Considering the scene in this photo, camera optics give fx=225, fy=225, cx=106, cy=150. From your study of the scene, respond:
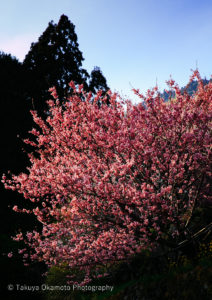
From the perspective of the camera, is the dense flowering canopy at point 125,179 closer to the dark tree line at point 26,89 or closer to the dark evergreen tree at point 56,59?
the dark tree line at point 26,89

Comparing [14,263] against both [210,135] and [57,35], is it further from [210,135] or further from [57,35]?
[57,35]

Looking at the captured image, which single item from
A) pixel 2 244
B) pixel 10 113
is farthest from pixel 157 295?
pixel 10 113

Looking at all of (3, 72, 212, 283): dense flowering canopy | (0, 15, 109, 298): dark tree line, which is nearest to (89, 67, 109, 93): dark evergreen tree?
(0, 15, 109, 298): dark tree line

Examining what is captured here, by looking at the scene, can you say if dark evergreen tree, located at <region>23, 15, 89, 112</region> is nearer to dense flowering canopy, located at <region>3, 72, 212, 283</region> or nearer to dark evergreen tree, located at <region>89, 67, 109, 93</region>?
dark evergreen tree, located at <region>89, 67, 109, 93</region>

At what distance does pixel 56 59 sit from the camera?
78.1ft

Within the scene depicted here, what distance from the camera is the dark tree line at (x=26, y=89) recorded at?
44.4ft

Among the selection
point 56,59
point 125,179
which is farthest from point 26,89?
point 125,179

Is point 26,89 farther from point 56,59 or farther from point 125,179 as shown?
point 125,179

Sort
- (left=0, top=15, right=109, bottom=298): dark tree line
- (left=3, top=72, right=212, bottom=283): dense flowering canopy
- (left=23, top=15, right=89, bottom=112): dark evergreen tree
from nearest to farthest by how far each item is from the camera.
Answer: (left=3, top=72, right=212, bottom=283): dense flowering canopy, (left=0, top=15, right=109, bottom=298): dark tree line, (left=23, top=15, right=89, bottom=112): dark evergreen tree

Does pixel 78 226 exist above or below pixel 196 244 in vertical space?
above

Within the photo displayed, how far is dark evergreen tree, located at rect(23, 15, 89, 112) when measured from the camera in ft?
74.5

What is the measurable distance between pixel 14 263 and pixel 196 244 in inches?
250

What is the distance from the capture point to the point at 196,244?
21.5ft

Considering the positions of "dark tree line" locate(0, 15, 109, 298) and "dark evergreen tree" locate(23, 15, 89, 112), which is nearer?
"dark tree line" locate(0, 15, 109, 298)
